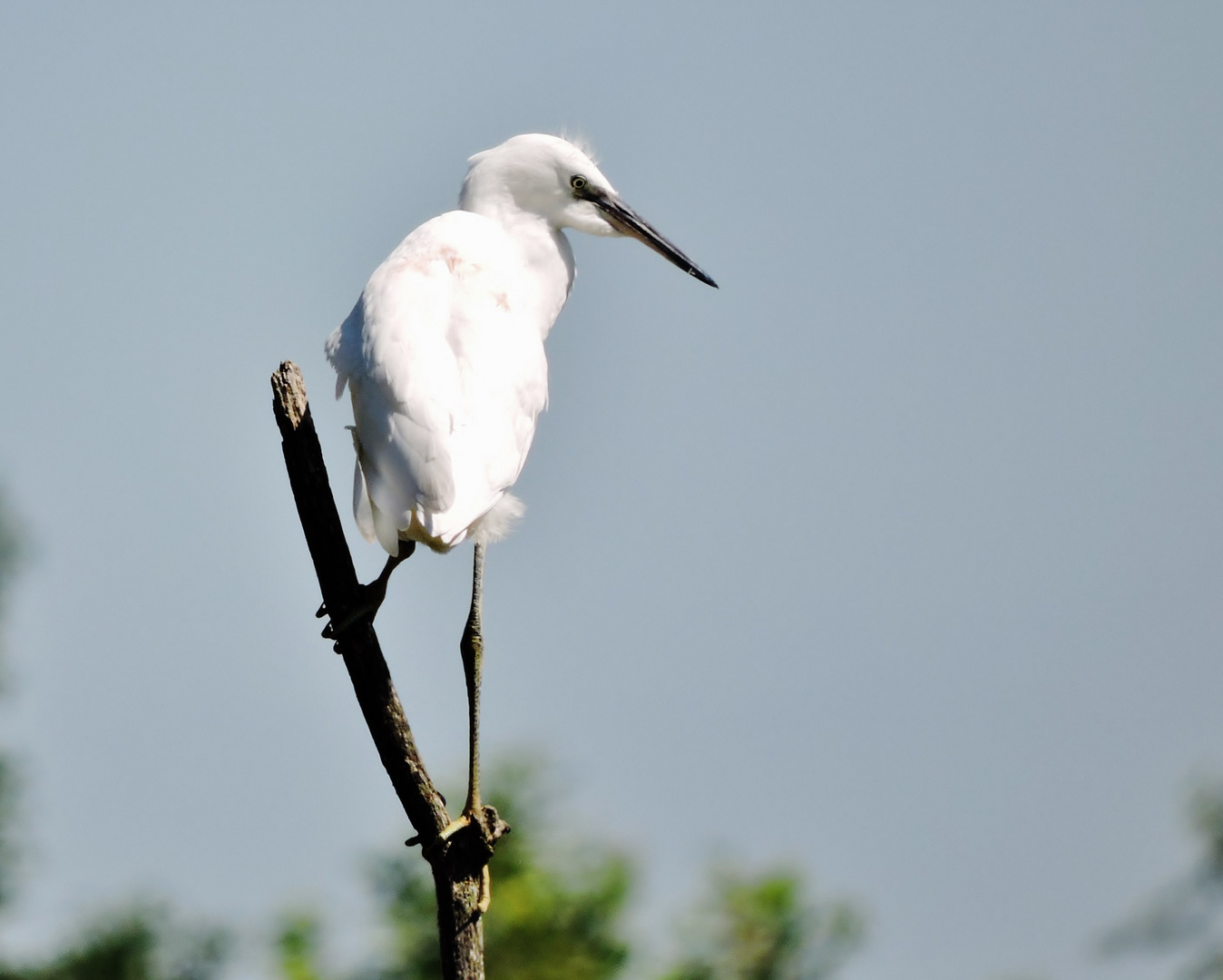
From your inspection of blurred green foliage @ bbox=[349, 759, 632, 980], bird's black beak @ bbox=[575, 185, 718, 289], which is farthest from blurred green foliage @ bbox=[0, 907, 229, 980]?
bird's black beak @ bbox=[575, 185, 718, 289]

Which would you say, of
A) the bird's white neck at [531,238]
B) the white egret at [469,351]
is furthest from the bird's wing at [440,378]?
the bird's white neck at [531,238]

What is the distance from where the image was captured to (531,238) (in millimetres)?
6586

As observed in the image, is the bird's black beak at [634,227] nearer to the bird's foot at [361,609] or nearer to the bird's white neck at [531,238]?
the bird's white neck at [531,238]

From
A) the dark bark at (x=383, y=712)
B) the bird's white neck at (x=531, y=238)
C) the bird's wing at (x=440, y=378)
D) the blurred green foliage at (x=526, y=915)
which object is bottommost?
the dark bark at (x=383, y=712)

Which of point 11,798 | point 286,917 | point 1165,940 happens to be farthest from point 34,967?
point 1165,940

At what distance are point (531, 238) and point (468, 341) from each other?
1104 mm

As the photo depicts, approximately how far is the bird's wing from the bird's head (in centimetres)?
42

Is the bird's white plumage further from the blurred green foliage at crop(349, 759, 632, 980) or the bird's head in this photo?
the blurred green foliage at crop(349, 759, 632, 980)

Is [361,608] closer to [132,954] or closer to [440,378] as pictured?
[440,378]

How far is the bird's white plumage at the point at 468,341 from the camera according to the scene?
16.5 ft

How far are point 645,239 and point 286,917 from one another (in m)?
11.1

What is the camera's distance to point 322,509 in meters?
4.88

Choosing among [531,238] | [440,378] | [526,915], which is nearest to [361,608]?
[440,378]

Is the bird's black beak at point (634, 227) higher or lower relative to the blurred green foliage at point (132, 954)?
lower
